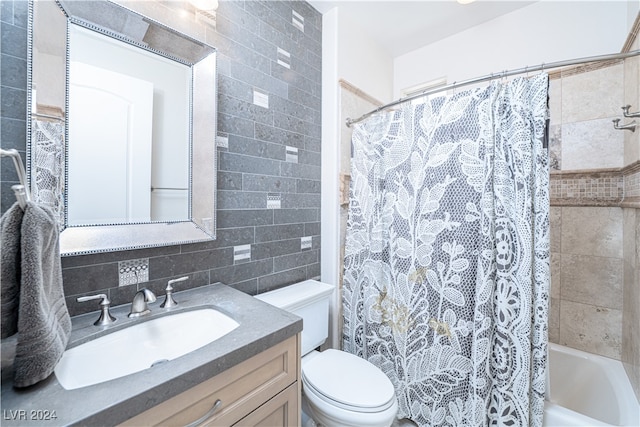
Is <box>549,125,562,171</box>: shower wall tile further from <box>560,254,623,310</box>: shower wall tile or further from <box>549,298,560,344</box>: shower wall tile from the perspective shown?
<box>549,298,560,344</box>: shower wall tile

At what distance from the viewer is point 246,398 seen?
2.67 ft

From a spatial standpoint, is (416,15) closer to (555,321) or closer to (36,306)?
(555,321)

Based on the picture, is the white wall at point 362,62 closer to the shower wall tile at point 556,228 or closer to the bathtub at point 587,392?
the shower wall tile at point 556,228

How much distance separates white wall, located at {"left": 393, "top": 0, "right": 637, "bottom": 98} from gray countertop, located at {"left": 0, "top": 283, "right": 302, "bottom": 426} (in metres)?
2.27

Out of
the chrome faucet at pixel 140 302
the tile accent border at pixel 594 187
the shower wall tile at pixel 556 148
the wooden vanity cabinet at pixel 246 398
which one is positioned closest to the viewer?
the wooden vanity cabinet at pixel 246 398

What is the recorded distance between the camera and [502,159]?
1189 mm

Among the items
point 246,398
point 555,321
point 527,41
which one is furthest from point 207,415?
point 527,41

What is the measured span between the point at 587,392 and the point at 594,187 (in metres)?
1.20

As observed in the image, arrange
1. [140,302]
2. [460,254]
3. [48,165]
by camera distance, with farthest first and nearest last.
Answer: [460,254] < [140,302] < [48,165]

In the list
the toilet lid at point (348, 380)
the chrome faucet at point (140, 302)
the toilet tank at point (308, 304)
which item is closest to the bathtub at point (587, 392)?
the toilet lid at point (348, 380)

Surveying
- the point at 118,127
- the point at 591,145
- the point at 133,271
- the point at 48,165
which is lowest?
the point at 133,271

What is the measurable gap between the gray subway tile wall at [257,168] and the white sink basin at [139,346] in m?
0.21

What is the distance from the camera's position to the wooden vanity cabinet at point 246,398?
2.19 feet

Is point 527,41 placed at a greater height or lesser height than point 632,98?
greater
